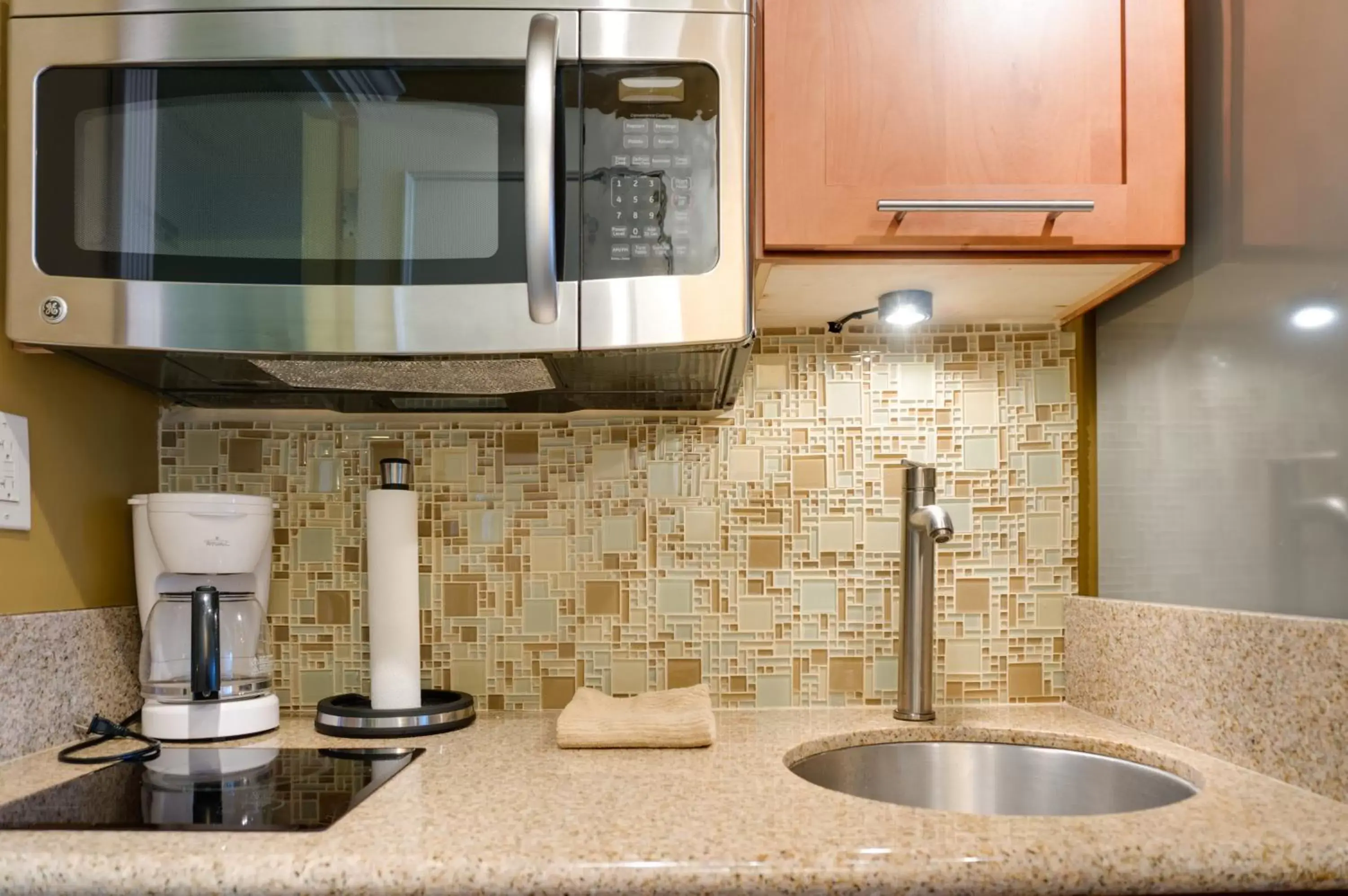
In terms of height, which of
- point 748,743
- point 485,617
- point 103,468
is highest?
point 103,468

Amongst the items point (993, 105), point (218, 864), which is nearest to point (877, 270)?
point (993, 105)

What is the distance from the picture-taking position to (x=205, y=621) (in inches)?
47.4

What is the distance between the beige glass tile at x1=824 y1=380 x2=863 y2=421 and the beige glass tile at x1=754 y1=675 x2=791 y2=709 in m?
0.40

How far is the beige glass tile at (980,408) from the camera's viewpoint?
4.98 feet

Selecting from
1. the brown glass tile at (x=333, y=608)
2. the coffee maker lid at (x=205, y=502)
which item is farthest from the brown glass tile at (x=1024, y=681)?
the coffee maker lid at (x=205, y=502)

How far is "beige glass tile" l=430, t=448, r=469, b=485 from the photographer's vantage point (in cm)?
150

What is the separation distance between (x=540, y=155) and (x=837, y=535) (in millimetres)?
735

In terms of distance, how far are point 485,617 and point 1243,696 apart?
3.21ft

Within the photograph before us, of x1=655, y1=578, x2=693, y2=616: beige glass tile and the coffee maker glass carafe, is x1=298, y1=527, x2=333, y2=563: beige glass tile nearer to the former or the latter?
the coffee maker glass carafe

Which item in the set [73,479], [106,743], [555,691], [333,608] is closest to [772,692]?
[555,691]

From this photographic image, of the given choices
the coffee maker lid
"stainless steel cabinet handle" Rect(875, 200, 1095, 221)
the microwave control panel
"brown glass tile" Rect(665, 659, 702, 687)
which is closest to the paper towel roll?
the coffee maker lid

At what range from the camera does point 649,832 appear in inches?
34.1

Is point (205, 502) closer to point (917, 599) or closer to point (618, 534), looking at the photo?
point (618, 534)

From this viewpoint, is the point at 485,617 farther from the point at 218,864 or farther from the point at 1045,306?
the point at 1045,306
